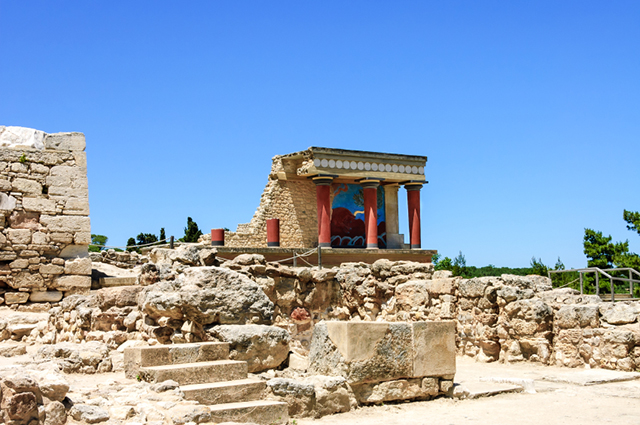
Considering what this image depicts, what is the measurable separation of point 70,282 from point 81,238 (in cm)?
76

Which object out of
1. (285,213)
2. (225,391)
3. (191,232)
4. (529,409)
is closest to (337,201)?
(285,213)

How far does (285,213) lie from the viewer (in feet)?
68.5

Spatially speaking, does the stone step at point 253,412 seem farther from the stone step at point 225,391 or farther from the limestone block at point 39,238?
the limestone block at point 39,238

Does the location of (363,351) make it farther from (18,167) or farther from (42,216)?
(18,167)

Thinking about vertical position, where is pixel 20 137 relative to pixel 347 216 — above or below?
below

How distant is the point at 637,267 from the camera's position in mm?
17250

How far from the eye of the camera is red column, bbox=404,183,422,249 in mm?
22609

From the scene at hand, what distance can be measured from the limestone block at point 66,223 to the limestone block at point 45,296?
3.48ft

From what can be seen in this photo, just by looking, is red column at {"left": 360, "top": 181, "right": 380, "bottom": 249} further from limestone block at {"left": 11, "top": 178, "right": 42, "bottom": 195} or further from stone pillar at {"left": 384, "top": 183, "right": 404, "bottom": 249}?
limestone block at {"left": 11, "top": 178, "right": 42, "bottom": 195}

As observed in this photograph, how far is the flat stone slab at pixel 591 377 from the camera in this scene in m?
6.78

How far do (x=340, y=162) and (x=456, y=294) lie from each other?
1154 centimetres

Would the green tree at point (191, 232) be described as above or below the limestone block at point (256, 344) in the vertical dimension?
above

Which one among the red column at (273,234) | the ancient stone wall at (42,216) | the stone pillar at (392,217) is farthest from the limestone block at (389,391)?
the stone pillar at (392,217)

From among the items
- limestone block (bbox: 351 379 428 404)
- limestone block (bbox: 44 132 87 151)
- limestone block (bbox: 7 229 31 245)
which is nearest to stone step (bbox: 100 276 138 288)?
limestone block (bbox: 7 229 31 245)
